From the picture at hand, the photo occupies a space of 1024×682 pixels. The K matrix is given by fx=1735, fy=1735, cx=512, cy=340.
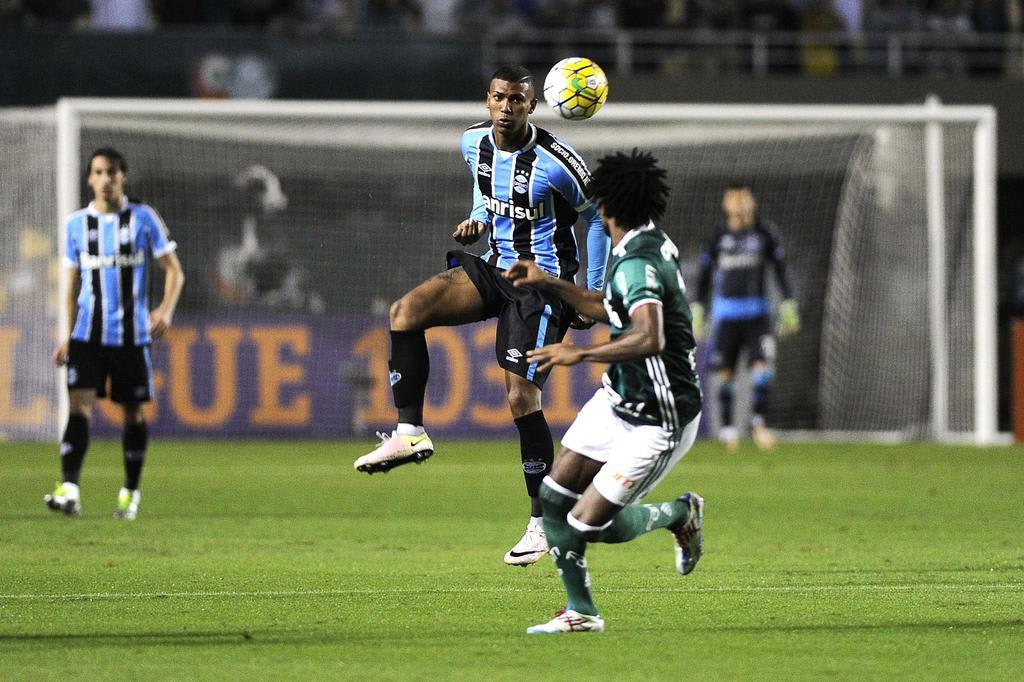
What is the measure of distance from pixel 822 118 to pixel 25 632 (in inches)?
519

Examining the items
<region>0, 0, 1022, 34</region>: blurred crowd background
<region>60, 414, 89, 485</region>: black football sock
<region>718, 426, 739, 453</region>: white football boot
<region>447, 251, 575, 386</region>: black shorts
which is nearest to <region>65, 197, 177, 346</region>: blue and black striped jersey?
<region>60, 414, 89, 485</region>: black football sock

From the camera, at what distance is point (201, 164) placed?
19.0 metres

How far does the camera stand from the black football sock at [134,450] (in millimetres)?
11367

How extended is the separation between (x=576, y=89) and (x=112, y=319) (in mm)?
4204

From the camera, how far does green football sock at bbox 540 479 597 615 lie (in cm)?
653

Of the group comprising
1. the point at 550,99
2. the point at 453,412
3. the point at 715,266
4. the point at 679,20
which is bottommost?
the point at 453,412

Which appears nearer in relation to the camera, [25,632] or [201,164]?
[25,632]

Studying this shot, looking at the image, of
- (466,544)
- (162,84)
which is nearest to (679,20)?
(162,84)

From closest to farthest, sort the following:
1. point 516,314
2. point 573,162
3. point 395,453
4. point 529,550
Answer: point 395,453, point 529,550, point 516,314, point 573,162

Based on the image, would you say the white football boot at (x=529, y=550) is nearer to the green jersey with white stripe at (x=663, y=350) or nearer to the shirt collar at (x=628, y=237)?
the green jersey with white stripe at (x=663, y=350)

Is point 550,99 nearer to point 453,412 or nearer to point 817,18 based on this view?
point 453,412

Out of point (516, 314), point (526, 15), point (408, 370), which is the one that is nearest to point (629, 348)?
point (516, 314)

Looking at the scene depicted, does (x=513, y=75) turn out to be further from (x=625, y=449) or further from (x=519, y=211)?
(x=625, y=449)

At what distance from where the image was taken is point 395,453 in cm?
815
